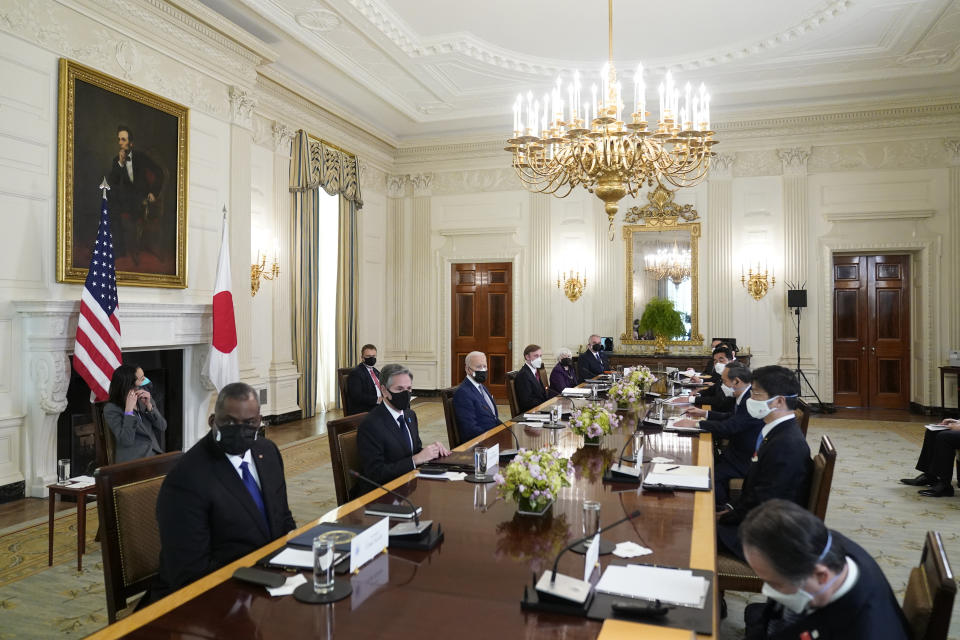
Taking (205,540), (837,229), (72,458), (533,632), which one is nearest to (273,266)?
(72,458)

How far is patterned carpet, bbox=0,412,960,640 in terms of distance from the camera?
130 inches

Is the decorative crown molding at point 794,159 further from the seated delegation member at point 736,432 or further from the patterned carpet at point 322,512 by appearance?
the seated delegation member at point 736,432

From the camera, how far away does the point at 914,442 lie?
801 cm

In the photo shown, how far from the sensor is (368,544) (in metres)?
2.03

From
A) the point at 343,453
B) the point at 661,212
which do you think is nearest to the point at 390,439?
the point at 343,453

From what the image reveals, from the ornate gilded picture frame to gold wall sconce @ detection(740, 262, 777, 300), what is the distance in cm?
840

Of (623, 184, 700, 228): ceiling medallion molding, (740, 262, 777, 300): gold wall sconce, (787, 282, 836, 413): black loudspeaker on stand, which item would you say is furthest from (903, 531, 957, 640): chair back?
(623, 184, 700, 228): ceiling medallion molding

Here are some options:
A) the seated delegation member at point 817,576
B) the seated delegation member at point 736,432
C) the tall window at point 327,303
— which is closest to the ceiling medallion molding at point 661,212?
the tall window at point 327,303

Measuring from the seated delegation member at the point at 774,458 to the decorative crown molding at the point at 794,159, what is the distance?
27.6ft

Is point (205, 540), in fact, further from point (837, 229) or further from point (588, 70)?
point (837, 229)

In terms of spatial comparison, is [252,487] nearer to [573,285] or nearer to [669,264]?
[573,285]

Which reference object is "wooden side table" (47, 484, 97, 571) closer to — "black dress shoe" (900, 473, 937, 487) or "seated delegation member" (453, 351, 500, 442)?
"seated delegation member" (453, 351, 500, 442)

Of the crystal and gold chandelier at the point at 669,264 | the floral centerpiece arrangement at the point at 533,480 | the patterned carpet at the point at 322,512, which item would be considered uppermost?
the crystal and gold chandelier at the point at 669,264

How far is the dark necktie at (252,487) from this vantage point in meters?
2.56
